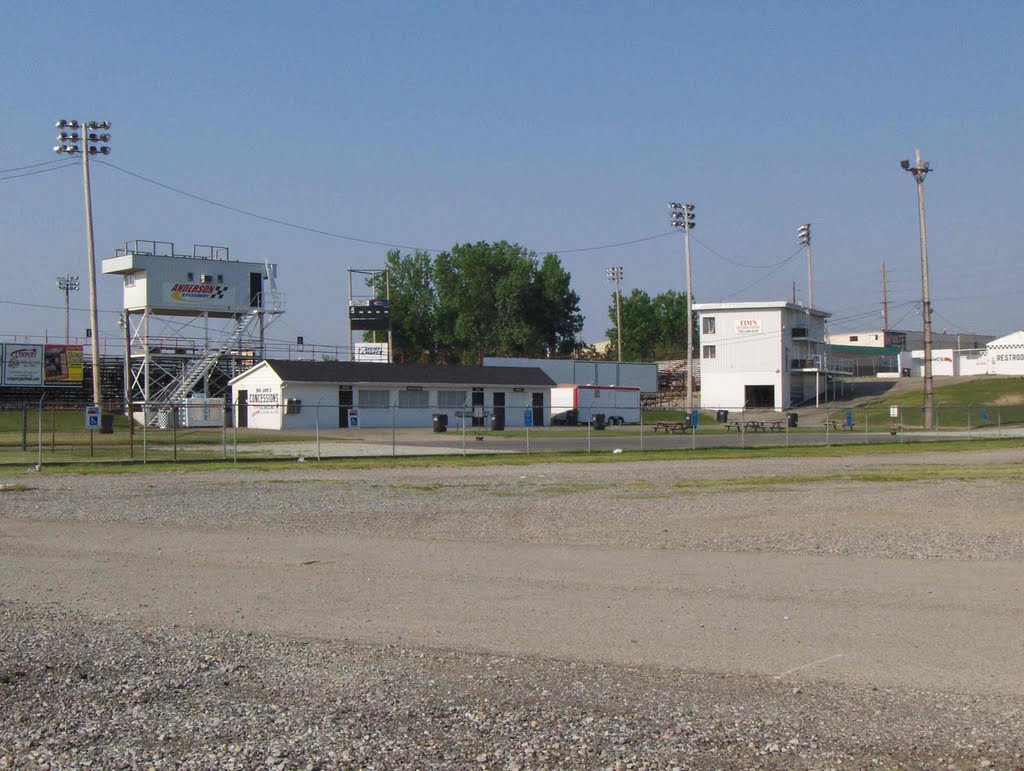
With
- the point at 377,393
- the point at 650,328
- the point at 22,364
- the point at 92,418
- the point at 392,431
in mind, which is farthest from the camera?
the point at 650,328

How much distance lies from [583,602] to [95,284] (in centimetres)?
5448

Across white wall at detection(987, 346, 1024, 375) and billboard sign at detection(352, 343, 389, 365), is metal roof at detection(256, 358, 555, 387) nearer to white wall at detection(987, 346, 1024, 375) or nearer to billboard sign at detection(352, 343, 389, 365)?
billboard sign at detection(352, 343, 389, 365)

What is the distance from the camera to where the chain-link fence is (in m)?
39.8

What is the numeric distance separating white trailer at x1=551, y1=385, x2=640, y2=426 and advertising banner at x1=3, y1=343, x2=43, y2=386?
39917 mm

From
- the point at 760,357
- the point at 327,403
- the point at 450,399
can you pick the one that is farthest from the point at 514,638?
the point at 760,357

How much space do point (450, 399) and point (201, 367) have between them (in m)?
18.6

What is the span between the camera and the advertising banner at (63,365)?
268ft

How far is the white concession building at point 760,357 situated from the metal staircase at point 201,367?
36.9m

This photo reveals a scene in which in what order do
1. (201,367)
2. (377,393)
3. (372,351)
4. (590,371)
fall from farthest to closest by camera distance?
(590,371) < (372,351) < (201,367) < (377,393)

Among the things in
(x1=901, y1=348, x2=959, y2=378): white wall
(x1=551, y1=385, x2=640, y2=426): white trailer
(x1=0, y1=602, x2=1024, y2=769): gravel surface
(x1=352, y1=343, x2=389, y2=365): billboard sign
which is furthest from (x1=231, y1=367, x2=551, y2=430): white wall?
(x1=0, y1=602, x2=1024, y2=769): gravel surface

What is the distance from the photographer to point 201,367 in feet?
246

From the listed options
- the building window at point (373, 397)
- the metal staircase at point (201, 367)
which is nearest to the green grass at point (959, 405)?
the building window at point (373, 397)

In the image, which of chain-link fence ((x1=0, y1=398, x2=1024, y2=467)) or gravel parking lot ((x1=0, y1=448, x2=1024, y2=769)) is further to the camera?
chain-link fence ((x1=0, y1=398, x2=1024, y2=467))

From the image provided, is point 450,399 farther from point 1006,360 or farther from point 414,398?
point 1006,360
